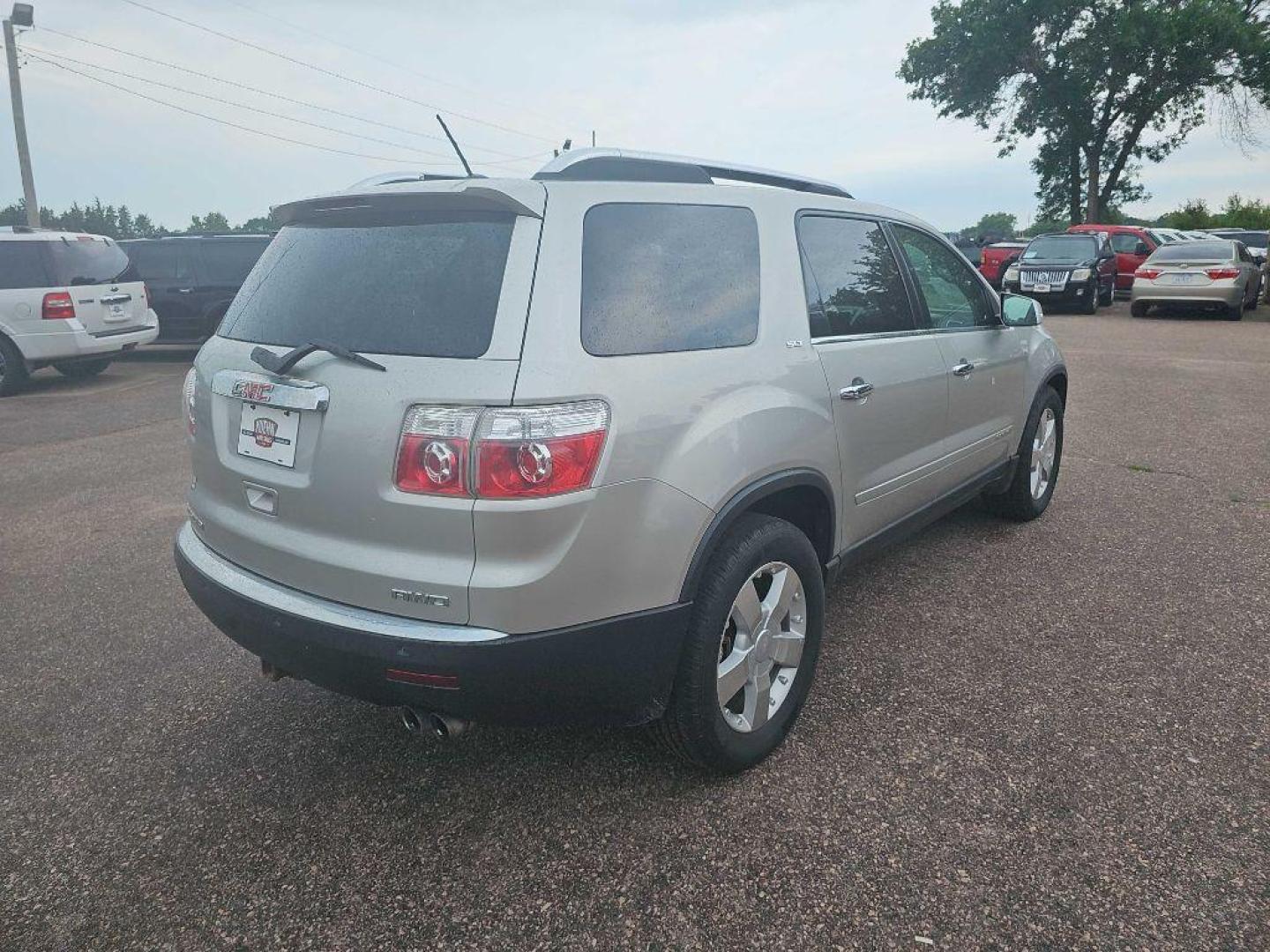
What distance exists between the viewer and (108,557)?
184 inches

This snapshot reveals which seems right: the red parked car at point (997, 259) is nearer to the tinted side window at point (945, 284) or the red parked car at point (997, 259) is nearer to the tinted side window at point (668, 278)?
the tinted side window at point (945, 284)

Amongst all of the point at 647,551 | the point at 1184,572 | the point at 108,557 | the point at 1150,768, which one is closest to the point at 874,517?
the point at 1150,768

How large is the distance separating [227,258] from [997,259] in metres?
17.4

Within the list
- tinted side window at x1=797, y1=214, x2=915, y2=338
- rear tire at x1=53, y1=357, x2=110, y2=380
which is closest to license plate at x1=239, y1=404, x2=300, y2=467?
tinted side window at x1=797, y1=214, x2=915, y2=338

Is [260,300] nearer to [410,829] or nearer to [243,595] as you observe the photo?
[243,595]

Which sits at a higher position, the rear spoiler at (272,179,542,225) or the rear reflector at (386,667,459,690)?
the rear spoiler at (272,179,542,225)

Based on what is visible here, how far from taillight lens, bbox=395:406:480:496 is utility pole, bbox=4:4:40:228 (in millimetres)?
23995

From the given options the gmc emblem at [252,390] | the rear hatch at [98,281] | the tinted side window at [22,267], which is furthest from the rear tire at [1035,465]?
the tinted side window at [22,267]

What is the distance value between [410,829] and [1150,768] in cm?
218

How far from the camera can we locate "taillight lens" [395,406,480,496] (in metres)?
2.02

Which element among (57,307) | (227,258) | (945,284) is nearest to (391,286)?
(945,284)

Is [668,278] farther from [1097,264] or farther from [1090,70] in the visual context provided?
[1090,70]

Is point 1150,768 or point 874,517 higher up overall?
point 874,517

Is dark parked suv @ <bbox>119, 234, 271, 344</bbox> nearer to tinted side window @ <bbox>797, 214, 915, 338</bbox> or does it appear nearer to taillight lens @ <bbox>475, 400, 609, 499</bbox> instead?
tinted side window @ <bbox>797, 214, 915, 338</bbox>
